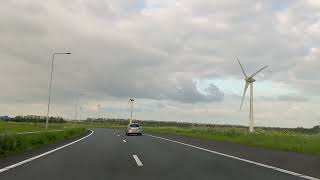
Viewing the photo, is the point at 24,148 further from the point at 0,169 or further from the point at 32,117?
the point at 32,117

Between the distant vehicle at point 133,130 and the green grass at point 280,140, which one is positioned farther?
the distant vehicle at point 133,130

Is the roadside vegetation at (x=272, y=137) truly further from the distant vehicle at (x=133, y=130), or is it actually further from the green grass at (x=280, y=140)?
the distant vehicle at (x=133, y=130)

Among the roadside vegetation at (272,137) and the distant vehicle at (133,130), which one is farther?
the distant vehicle at (133,130)

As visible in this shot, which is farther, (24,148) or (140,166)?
(24,148)

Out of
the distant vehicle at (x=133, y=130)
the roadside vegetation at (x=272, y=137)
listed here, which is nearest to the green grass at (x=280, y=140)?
the roadside vegetation at (x=272, y=137)

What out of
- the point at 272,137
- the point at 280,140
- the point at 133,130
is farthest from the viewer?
the point at 133,130

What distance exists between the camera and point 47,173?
12.4 metres

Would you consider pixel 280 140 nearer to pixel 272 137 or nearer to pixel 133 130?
pixel 272 137

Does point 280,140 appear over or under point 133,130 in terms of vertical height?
under

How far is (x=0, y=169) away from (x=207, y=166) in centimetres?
628

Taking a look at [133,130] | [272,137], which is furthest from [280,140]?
[133,130]

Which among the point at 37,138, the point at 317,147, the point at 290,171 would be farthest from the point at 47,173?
the point at 37,138

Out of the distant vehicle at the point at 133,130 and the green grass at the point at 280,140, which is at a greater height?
the distant vehicle at the point at 133,130

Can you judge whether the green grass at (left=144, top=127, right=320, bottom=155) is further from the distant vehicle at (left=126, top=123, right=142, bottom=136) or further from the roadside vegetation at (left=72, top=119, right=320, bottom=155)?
the distant vehicle at (left=126, top=123, right=142, bottom=136)
